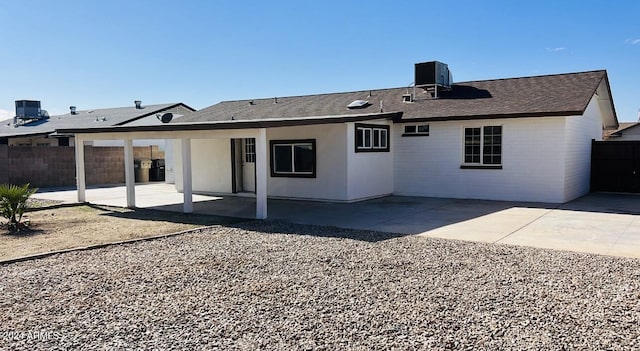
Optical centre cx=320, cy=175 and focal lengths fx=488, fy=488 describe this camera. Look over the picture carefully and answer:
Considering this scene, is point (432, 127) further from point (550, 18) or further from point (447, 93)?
point (550, 18)

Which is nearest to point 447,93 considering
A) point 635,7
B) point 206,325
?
point 635,7

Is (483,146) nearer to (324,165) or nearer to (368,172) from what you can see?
(368,172)

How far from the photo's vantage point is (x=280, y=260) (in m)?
6.79

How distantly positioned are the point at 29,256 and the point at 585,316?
7093 mm

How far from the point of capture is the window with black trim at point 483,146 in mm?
13781

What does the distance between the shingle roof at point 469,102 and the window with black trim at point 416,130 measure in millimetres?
402

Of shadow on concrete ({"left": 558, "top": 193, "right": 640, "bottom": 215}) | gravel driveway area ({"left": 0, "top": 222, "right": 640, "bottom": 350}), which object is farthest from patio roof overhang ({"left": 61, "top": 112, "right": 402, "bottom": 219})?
shadow on concrete ({"left": 558, "top": 193, "right": 640, "bottom": 215})

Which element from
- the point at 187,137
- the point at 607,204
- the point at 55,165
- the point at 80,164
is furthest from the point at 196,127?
the point at 55,165

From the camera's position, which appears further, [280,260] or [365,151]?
[365,151]

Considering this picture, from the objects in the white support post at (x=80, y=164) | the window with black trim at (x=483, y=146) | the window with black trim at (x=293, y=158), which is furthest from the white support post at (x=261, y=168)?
the window with black trim at (x=483, y=146)

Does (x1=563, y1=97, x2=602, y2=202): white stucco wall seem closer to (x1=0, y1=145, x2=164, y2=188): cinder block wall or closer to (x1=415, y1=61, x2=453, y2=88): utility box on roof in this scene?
(x1=415, y1=61, x2=453, y2=88): utility box on roof

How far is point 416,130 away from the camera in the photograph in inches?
590

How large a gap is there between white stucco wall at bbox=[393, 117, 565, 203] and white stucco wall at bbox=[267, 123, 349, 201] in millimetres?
2688

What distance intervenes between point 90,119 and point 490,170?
24128mm
